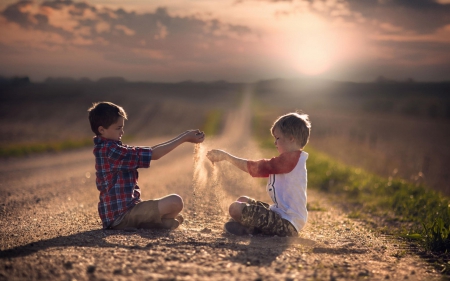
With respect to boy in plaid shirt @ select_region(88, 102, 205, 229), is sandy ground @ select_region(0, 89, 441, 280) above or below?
below

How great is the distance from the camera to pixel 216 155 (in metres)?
5.02

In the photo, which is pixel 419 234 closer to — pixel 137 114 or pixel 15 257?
pixel 15 257

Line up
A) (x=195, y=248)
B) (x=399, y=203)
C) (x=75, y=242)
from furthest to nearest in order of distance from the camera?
(x=399, y=203), (x=75, y=242), (x=195, y=248)

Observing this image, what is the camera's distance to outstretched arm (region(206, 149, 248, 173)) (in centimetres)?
492

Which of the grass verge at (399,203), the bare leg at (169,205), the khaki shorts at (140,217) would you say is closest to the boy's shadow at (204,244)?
the khaki shorts at (140,217)

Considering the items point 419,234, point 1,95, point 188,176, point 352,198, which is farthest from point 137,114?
point 419,234

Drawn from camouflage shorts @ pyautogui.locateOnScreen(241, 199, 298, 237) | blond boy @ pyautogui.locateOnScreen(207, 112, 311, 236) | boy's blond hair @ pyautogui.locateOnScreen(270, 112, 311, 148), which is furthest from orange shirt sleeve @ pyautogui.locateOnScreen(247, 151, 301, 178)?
camouflage shorts @ pyautogui.locateOnScreen(241, 199, 298, 237)

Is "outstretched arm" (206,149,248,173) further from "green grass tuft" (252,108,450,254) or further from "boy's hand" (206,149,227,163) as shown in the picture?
"green grass tuft" (252,108,450,254)

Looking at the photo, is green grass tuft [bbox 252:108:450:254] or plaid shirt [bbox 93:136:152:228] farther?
green grass tuft [bbox 252:108:450:254]

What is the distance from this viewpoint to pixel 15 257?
3479mm

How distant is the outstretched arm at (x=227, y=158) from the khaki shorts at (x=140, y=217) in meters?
0.83

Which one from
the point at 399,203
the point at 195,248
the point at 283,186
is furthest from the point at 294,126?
the point at 399,203

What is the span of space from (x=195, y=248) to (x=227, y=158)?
1.29 m

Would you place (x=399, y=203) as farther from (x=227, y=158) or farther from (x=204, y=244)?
(x=204, y=244)
